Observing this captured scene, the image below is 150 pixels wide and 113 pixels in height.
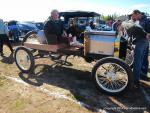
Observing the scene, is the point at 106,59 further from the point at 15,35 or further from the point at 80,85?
the point at 15,35

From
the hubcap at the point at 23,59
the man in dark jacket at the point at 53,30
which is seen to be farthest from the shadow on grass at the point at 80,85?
the man in dark jacket at the point at 53,30

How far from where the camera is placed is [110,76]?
5.70m

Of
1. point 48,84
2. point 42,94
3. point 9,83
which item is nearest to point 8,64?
point 9,83

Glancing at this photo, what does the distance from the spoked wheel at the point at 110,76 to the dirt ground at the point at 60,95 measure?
186mm

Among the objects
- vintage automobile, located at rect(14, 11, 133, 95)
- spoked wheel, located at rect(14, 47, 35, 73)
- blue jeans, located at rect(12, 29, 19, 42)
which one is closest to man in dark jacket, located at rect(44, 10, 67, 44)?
vintage automobile, located at rect(14, 11, 133, 95)

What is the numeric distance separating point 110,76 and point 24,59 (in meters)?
2.77

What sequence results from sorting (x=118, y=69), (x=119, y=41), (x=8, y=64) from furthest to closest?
(x=8, y=64), (x=119, y=41), (x=118, y=69)

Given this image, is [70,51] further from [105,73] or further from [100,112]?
[100,112]

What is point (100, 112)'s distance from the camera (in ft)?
15.9

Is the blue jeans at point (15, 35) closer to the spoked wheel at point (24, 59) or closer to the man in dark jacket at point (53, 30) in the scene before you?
the spoked wheel at point (24, 59)

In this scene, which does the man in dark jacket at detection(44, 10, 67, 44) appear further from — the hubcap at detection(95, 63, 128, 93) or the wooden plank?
the hubcap at detection(95, 63, 128, 93)

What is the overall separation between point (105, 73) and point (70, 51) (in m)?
1.29

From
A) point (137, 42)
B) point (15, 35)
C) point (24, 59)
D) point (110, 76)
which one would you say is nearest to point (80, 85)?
point (110, 76)

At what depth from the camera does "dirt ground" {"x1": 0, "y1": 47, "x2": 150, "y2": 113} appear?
502 centimetres
